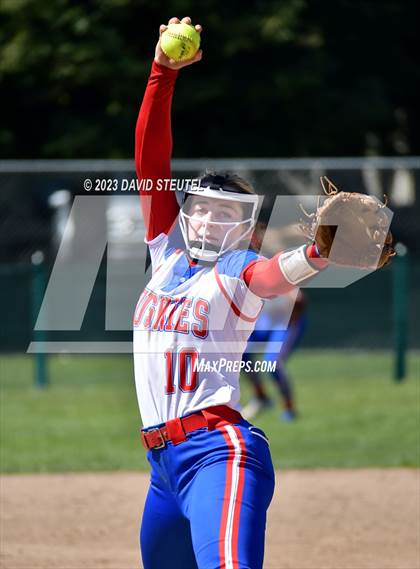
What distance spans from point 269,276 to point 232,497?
2.49 ft

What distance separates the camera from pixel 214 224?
3.93 m

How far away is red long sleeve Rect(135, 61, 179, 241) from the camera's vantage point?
4141 mm

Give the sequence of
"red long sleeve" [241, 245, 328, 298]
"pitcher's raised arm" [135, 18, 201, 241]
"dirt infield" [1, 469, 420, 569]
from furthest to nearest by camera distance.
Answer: "dirt infield" [1, 469, 420, 569]
"pitcher's raised arm" [135, 18, 201, 241]
"red long sleeve" [241, 245, 328, 298]

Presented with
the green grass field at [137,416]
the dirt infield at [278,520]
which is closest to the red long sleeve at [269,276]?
the dirt infield at [278,520]

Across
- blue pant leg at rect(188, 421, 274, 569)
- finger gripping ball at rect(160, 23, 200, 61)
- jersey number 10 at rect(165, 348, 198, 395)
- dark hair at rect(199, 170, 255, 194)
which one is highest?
finger gripping ball at rect(160, 23, 200, 61)

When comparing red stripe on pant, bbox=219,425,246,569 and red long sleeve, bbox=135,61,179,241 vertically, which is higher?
red long sleeve, bbox=135,61,179,241

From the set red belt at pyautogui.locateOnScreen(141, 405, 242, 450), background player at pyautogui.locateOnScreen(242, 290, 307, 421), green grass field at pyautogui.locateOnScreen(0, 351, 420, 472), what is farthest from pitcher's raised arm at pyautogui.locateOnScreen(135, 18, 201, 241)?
background player at pyautogui.locateOnScreen(242, 290, 307, 421)

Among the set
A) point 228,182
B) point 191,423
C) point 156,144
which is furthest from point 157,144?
point 191,423

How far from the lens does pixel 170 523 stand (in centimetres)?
379

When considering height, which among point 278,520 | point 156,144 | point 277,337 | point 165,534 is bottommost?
point 277,337

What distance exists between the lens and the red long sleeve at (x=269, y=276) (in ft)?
11.6

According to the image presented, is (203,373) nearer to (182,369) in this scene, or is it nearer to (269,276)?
(182,369)

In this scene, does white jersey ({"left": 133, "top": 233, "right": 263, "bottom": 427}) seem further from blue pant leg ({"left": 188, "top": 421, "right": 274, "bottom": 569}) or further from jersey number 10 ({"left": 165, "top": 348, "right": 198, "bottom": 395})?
blue pant leg ({"left": 188, "top": 421, "right": 274, "bottom": 569})

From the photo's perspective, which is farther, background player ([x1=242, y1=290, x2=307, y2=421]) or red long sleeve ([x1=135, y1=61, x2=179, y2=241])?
background player ([x1=242, y1=290, x2=307, y2=421])
